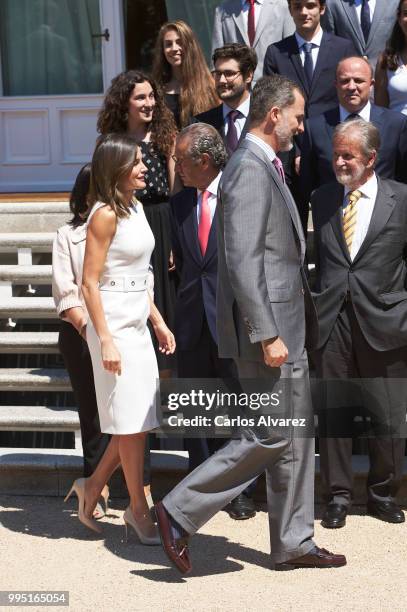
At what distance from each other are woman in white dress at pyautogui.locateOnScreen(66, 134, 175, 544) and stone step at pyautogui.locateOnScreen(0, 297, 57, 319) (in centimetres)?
175

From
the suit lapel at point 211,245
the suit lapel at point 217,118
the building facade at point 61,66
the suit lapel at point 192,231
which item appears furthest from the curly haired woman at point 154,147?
the building facade at point 61,66

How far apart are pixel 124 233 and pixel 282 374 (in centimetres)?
95

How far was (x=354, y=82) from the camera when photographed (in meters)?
5.86

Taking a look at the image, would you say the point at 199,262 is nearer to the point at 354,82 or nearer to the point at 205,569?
the point at 354,82

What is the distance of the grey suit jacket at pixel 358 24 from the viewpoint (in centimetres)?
688

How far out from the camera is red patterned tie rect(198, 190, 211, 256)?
18.5 feet

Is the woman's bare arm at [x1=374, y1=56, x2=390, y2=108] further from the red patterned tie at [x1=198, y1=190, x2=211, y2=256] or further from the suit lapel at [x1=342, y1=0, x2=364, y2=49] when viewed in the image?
the red patterned tie at [x1=198, y1=190, x2=211, y2=256]

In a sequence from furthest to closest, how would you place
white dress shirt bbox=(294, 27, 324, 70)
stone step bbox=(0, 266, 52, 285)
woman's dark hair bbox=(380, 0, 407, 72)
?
stone step bbox=(0, 266, 52, 285), white dress shirt bbox=(294, 27, 324, 70), woman's dark hair bbox=(380, 0, 407, 72)

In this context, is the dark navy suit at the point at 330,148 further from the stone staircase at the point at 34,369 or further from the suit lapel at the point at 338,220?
the stone staircase at the point at 34,369

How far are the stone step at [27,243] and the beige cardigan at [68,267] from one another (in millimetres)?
1810

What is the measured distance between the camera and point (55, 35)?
32.7 feet

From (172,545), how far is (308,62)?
10.2ft

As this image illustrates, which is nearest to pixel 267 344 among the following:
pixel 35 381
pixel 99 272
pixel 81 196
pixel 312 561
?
pixel 99 272

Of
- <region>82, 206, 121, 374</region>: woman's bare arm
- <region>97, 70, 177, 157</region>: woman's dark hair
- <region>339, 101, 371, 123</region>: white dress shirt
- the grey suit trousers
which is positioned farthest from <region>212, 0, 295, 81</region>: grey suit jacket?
the grey suit trousers
